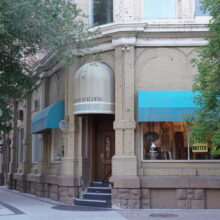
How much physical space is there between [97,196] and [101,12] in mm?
7245

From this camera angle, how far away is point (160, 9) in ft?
54.8

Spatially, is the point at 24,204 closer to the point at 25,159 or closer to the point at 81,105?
the point at 81,105

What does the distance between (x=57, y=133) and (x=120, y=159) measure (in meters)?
4.89

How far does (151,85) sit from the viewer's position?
635 inches

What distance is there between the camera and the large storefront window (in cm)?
1584

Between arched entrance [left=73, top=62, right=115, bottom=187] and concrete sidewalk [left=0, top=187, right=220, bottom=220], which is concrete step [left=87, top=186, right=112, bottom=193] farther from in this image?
concrete sidewalk [left=0, top=187, right=220, bottom=220]

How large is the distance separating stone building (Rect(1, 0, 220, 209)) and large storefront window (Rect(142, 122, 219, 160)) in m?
0.04

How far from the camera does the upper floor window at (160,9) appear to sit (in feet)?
54.6

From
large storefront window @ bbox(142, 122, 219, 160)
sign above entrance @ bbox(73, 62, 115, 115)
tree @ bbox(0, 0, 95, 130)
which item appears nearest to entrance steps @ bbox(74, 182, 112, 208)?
large storefront window @ bbox(142, 122, 219, 160)

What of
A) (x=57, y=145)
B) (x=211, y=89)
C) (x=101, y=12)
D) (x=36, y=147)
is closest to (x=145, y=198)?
(x=57, y=145)

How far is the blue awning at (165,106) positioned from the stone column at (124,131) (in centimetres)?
57

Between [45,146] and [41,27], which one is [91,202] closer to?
[45,146]

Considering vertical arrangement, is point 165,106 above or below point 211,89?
above

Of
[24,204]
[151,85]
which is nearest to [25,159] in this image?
[24,204]
